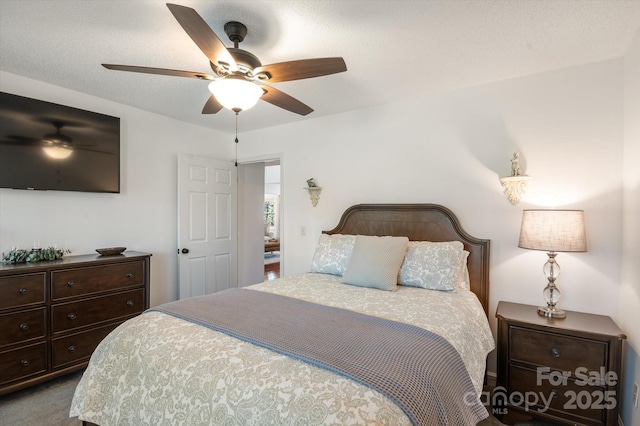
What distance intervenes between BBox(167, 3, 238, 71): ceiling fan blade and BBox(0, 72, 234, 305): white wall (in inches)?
83.1

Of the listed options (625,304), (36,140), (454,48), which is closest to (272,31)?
(454,48)

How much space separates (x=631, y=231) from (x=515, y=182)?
726mm

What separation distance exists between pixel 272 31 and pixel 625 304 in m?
2.83

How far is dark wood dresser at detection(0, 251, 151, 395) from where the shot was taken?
7.18ft

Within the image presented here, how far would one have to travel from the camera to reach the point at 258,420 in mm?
1012

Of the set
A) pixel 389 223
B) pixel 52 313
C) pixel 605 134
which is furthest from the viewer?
pixel 389 223

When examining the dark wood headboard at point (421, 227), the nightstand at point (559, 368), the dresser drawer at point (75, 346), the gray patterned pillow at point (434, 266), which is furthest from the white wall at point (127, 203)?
the nightstand at point (559, 368)

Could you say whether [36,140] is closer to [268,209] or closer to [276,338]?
[276,338]

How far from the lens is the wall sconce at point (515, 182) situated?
236cm

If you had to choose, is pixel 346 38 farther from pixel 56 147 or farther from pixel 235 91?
pixel 56 147

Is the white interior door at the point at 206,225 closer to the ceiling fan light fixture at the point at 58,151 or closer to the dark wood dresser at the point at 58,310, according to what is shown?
the dark wood dresser at the point at 58,310

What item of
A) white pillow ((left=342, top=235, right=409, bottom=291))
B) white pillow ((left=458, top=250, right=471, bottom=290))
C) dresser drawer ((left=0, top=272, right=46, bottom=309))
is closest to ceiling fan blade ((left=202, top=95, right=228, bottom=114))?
white pillow ((left=342, top=235, right=409, bottom=291))

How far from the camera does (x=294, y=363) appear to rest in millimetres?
1166

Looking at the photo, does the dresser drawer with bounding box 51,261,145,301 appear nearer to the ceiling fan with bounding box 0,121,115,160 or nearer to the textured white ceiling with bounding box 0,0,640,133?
the ceiling fan with bounding box 0,121,115,160
